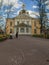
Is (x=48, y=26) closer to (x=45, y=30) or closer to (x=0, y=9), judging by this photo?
(x=45, y=30)

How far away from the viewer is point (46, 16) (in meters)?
46.3

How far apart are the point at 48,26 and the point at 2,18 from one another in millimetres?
10976

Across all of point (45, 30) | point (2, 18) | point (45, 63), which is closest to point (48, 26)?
point (45, 30)

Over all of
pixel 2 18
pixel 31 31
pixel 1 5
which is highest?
pixel 1 5

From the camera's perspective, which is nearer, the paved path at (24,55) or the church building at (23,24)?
the paved path at (24,55)

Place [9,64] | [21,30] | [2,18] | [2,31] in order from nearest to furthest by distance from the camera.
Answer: [9,64]
[2,18]
[2,31]
[21,30]

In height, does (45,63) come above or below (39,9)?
below

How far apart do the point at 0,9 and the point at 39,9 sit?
29.8 feet

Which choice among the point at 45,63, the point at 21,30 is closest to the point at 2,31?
the point at 21,30

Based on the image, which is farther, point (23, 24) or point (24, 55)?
point (23, 24)

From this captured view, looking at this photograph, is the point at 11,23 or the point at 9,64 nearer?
the point at 9,64

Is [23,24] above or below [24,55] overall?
below

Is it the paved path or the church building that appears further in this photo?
the church building

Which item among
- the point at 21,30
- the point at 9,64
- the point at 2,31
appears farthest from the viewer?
the point at 21,30
